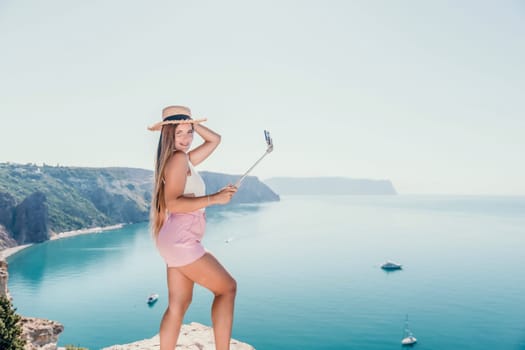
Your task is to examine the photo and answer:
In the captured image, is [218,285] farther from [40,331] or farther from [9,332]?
[40,331]

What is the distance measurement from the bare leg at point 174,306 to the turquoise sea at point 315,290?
3839 cm

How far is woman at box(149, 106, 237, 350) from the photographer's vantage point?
10.3ft

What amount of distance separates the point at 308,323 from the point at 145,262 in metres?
47.5

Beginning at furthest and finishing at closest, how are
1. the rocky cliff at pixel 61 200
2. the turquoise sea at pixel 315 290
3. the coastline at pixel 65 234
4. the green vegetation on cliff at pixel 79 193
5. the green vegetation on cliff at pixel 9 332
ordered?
the green vegetation on cliff at pixel 79 193 → the rocky cliff at pixel 61 200 → the coastline at pixel 65 234 → the turquoise sea at pixel 315 290 → the green vegetation on cliff at pixel 9 332

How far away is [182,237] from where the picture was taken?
3223 mm

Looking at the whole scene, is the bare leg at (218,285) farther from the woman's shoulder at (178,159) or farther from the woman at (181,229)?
the woman's shoulder at (178,159)

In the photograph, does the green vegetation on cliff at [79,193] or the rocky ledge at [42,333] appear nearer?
the rocky ledge at [42,333]

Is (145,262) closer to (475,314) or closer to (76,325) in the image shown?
(76,325)

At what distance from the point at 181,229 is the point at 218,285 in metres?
0.61

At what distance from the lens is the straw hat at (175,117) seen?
3.32 meters

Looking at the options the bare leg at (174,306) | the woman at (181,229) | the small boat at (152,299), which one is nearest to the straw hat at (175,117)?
the woman at (181,229)

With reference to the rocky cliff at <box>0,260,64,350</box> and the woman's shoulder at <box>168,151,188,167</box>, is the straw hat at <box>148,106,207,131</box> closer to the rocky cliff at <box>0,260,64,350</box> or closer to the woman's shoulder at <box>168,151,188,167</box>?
the woman's shoulder at <box>168,151,188,167</box>

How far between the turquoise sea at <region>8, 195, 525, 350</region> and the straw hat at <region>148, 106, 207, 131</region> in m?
39.3

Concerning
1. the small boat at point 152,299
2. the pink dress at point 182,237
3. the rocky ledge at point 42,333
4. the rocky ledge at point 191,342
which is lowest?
the small boat at point 152,299
